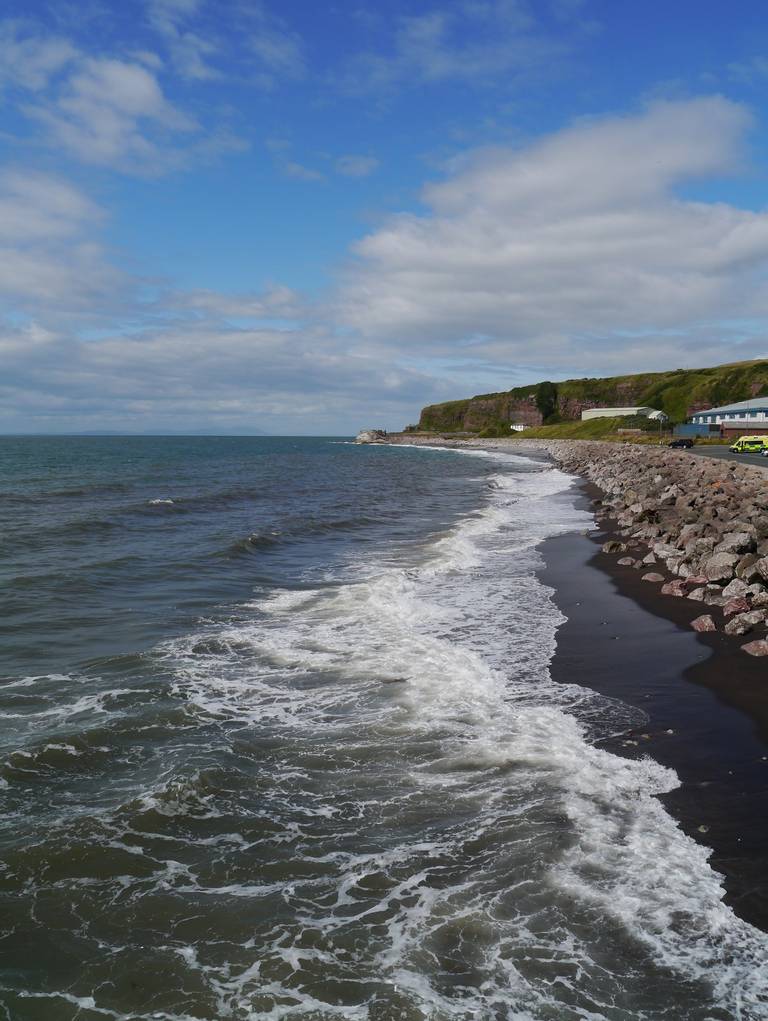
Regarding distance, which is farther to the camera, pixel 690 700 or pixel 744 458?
pixel 744 458

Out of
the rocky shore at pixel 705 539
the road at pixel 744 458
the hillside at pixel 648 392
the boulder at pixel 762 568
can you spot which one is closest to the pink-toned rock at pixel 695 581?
the rocky shore at pixel 705 539

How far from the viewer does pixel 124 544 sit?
80.1ft

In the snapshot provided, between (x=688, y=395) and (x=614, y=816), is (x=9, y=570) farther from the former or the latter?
(x=688, y=395)

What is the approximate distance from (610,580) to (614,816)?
38.3ft

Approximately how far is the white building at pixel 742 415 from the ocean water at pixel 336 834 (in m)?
84.5

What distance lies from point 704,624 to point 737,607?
4.22 ft

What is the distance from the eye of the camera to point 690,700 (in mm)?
9867

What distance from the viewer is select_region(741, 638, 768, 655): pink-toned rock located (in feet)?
37.2

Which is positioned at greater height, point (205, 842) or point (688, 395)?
point (688, 395)

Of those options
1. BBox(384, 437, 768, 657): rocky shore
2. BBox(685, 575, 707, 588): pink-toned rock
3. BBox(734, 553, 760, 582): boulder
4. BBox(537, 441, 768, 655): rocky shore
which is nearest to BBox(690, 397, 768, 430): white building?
BBox(384, 437, 768, 657): rocky shore

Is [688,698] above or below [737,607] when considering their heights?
below

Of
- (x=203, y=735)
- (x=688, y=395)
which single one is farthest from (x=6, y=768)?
(x=688, y=395)

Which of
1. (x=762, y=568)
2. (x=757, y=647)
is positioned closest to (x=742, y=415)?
(x=762, y=568)

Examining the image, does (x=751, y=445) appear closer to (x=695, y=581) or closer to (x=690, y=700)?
(x=695, y=581)
